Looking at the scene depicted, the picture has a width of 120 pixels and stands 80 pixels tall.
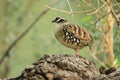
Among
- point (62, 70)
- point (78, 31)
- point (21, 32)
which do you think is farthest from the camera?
point (21, 32)

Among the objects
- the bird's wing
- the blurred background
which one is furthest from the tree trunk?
the blurred background

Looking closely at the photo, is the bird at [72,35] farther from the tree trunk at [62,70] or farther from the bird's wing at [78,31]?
the tree trunk at [62,70]

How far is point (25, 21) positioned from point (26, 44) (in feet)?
2.44

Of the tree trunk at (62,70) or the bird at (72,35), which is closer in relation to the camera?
the tree trunk at (62,70)

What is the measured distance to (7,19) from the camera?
39.3 feet

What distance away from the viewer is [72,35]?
4.34 m

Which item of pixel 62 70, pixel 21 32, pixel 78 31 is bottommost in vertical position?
pixel 62 70

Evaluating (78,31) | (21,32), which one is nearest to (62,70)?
(78,31)

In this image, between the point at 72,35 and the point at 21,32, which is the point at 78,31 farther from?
the point at 21,32

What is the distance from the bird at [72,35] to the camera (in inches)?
169

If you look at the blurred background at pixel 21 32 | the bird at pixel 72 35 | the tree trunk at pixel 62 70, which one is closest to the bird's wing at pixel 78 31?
the bird at pixel 72 35

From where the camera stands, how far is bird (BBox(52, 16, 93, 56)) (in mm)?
4301

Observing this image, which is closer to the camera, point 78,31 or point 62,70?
point 62,70

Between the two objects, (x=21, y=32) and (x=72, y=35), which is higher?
(x=21, y=32)
